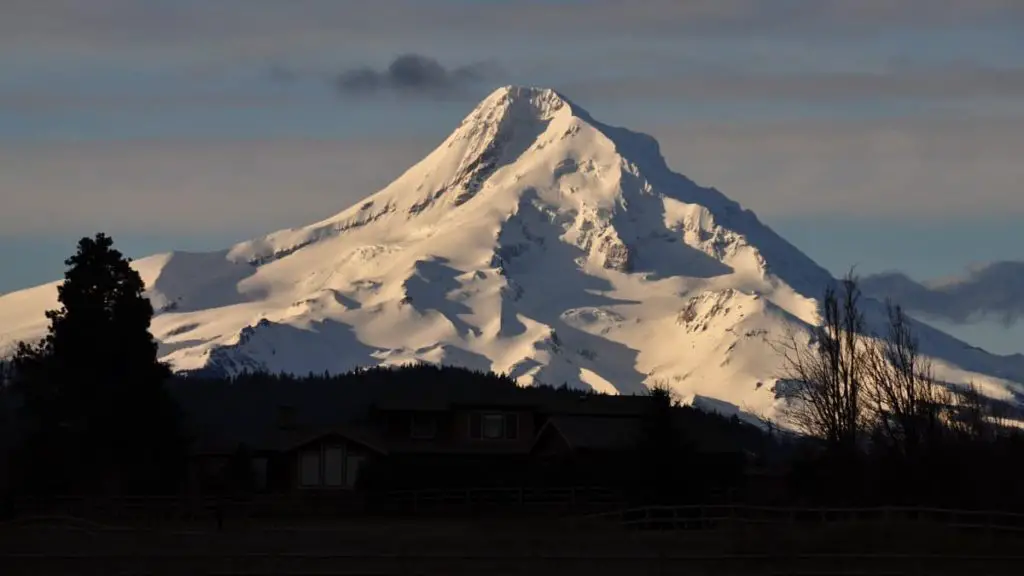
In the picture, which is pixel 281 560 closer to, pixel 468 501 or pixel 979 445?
pixel 979 445

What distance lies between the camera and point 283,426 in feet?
308

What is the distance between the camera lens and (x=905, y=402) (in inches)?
2549

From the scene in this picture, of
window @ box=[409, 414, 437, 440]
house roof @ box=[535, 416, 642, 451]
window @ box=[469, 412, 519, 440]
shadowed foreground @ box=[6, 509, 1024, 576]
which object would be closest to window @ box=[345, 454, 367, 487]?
window @ box=[409, 414, 437, 440]

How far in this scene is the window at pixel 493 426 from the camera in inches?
3543

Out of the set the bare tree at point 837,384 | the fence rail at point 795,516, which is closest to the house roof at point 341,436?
the bare tree at point 837,384

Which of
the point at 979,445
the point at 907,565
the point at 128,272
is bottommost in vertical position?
the point at 907,565

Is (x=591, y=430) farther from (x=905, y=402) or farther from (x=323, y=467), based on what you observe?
(x=905, y=402)

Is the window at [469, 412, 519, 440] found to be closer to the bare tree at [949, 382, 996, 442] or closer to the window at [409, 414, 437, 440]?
the window at [409, 414, 437, 440]

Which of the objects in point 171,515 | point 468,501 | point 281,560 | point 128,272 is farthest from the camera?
point 128,272

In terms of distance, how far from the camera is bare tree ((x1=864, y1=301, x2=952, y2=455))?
5972 cm

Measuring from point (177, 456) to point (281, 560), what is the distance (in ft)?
115

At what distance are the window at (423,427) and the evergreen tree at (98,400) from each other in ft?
52.6

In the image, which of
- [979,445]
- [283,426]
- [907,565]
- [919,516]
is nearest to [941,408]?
[979,445]

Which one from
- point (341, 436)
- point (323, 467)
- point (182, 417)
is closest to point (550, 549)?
point (182, 417)
